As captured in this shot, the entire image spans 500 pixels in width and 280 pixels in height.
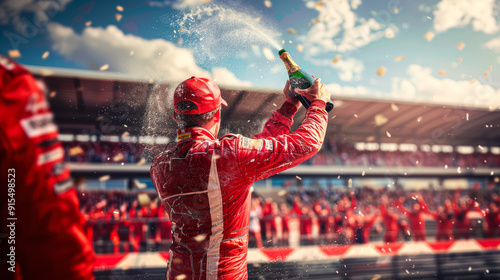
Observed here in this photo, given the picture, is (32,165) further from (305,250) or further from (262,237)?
(262,237)

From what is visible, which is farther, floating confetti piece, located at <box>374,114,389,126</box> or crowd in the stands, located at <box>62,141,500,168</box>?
floating confetti piece, located at <box>374,114,389,126</box>

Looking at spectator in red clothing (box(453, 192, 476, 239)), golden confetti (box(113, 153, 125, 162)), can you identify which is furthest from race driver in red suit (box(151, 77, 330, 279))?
golden confetti (box(113, 153, 125, 162))

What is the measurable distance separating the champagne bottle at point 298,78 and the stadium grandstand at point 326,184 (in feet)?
1.92

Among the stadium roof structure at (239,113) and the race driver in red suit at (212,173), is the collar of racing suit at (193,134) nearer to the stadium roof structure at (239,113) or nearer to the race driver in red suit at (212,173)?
the race driver in red suit at (212,173)

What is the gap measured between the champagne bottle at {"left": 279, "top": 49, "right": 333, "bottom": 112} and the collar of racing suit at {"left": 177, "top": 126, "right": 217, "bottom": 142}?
0.57 metres

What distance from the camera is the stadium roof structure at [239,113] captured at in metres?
2.72

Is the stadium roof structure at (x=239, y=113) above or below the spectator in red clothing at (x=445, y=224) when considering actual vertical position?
above

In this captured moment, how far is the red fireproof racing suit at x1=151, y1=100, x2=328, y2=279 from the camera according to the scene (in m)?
1.39

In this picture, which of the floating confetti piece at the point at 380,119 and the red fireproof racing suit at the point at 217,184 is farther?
the floating confetti piece at the point at 380,119

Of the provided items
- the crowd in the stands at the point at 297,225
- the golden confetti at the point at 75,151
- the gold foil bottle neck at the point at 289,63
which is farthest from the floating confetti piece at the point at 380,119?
the gold foil bottle neck at the point at 289,63

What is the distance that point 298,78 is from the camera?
180cm

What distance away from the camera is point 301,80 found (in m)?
1.78

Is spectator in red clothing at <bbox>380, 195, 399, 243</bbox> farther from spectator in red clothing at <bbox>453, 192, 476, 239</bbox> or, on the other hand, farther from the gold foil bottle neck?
the gold foil bottle neck

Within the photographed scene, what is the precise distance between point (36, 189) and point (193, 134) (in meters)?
0.95
